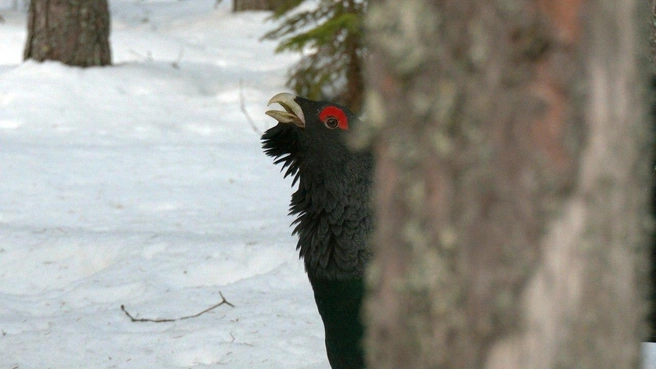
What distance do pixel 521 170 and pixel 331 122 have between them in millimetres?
2054

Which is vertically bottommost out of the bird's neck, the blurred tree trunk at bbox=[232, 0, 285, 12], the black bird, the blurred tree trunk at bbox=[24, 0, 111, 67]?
the blurred tree trunk at bbox=[232, 0, 285, 12]

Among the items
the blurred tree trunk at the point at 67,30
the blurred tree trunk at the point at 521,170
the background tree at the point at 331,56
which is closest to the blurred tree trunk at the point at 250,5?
the background tree at the point at 331,56

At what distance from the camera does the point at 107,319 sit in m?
3.98

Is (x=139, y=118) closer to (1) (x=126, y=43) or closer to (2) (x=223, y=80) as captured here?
(2) (x=223, y=80)

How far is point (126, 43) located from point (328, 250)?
930 centimetres

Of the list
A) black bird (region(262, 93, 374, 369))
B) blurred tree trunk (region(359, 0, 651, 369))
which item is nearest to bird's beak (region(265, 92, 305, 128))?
black bird (region(262, 93, 374, 369))

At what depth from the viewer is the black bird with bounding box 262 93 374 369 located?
9.61 feet

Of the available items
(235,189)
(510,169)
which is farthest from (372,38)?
(235,189)

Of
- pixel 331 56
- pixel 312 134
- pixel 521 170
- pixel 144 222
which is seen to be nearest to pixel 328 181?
pixel 312 134

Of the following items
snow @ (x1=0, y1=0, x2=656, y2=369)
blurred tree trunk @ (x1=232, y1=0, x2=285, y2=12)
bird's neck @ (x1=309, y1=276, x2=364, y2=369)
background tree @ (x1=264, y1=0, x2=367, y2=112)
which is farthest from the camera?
blurred tree trunk @ (x1=232, y1=0, x2=285, y2=12)

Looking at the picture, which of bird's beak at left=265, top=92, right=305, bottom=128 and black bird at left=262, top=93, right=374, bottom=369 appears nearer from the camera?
black bird at left=262, top=93, right=374, bottom=369

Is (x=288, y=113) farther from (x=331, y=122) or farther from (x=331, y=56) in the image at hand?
(x=331, y=56)

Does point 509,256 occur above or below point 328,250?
above

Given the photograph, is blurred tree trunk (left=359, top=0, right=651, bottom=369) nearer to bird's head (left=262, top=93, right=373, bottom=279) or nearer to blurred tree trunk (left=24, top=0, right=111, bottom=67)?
bird's head (left=262, top=93, right=373, bottom=279)
